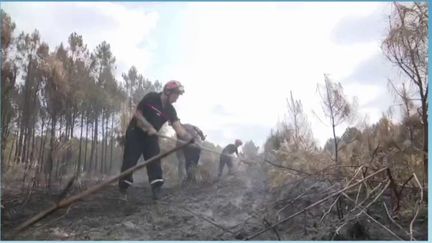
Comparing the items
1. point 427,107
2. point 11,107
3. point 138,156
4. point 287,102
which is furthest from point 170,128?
point 427,107

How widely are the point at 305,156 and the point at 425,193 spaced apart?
2.56 feet

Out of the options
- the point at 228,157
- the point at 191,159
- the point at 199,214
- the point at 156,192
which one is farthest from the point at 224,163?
the point at 156,192

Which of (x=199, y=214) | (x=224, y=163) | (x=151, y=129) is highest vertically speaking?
(x=151, y=129)

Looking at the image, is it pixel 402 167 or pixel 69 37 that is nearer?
pixel 402 167

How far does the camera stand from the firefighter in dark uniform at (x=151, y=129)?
10.9ft

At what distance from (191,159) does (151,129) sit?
0.35 m

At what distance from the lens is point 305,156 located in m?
3.32

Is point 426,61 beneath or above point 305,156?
above

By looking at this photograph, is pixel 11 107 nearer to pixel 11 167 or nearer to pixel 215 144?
pixel 11 167

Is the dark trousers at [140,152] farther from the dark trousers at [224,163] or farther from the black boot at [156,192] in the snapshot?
the dark trousers at [224,163]

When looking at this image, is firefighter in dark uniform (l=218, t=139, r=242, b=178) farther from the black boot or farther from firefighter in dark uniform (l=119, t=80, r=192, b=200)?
the black boot

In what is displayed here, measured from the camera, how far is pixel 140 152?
10.9 feet

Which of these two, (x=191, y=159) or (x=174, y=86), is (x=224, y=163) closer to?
(x=191, y=159)

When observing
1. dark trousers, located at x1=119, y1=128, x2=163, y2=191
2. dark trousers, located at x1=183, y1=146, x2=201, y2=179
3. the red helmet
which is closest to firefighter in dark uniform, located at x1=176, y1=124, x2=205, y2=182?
dark trousers, located at x1=183, y1=146, x2=201, y2=179
